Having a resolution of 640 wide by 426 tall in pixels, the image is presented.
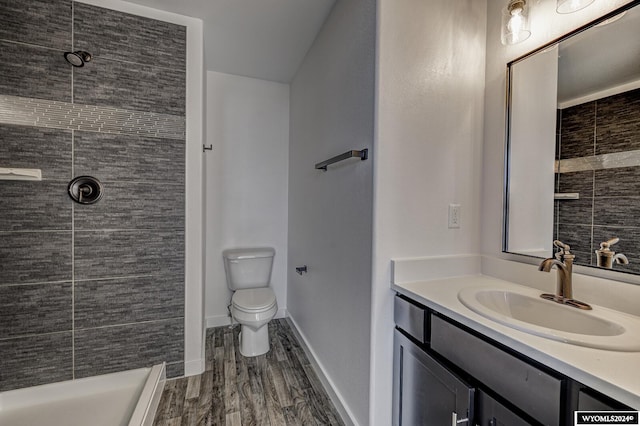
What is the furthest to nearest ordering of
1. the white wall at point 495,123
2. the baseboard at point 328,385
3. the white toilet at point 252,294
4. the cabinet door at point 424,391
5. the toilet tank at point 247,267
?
1. the toilet tank at point 247,267
2. the white toilet at point 252,294
3. the baseboard at point 328,385
4. the white wall at point 495,123
5. the cabinet door at point 424,391

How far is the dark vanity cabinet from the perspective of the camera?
0.67m

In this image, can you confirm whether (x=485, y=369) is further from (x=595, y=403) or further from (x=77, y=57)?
(x=77, y=57)

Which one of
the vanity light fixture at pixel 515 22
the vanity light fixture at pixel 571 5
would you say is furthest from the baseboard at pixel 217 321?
the vanity light fixture at pixel 571 5

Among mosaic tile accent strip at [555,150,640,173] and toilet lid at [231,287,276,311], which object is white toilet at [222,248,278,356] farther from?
mosaic tile accent strip at [555,150,640,173]

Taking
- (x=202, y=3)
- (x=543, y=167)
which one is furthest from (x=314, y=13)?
(x=543, y=167)

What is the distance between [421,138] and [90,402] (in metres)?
2.34

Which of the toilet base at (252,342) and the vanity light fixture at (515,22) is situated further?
the toilet base at (252,342)

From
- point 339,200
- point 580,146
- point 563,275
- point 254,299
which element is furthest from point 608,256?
point 254,299

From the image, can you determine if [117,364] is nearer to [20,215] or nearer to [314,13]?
[20,215]

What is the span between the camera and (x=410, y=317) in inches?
45.1

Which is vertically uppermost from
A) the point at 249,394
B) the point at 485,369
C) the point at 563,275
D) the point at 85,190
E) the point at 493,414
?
the point at 85,190

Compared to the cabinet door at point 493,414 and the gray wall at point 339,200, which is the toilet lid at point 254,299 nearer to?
the gray wall at point 339,200

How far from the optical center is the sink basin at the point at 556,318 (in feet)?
2.41

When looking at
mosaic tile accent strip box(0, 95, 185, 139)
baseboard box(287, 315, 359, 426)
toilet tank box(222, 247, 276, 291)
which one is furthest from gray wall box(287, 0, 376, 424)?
mosaic tile accent strip box(0, 95, 185, 139)
